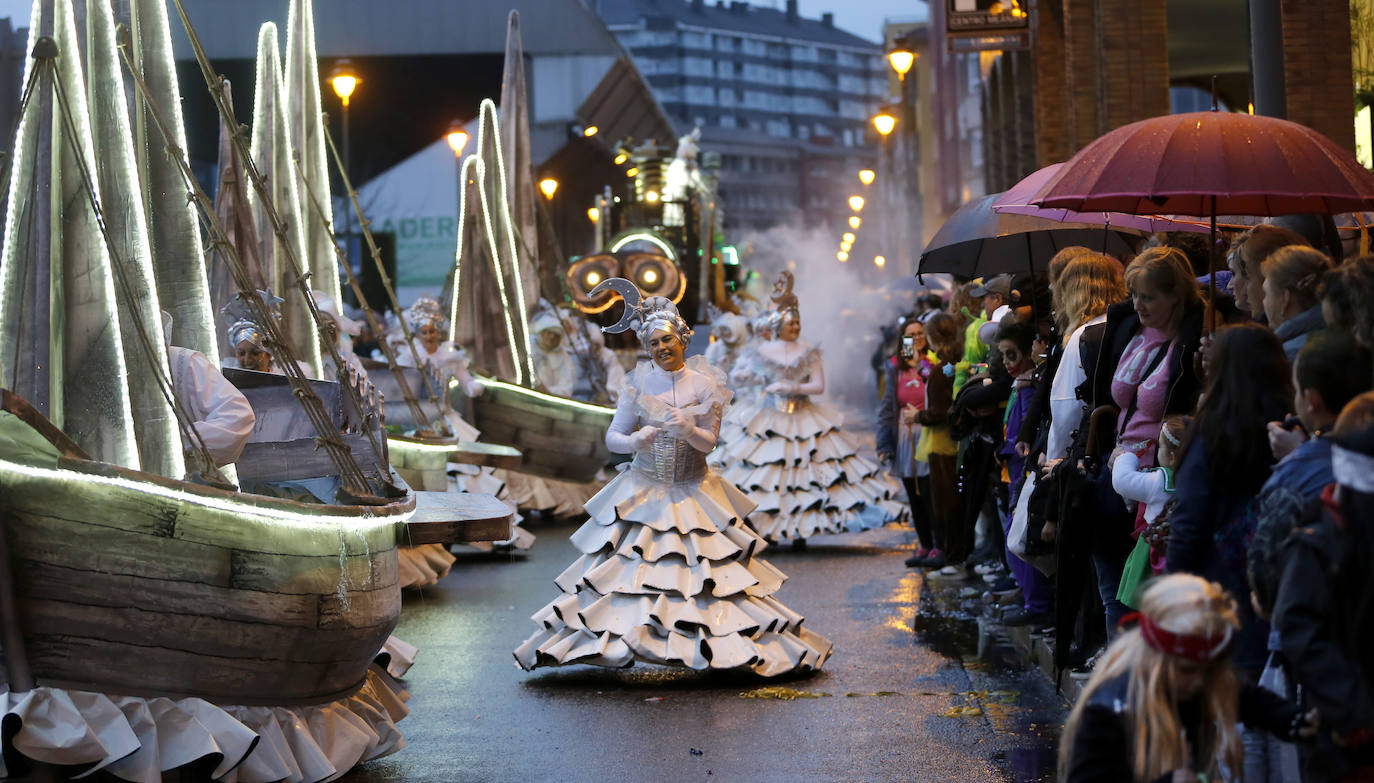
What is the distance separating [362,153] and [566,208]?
21.5ft

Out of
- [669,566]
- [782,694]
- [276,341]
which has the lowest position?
[782,694]

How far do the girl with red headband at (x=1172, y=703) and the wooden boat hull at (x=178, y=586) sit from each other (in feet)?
10.9

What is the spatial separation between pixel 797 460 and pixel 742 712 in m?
7.05

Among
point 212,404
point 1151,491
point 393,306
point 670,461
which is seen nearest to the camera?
point 1151,491

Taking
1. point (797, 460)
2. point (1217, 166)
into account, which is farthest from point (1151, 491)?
point (797, 460)

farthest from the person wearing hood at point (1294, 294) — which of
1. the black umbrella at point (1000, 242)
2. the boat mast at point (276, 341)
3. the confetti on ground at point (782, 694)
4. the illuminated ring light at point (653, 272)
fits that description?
the illuminated ring light at point (653, 272)

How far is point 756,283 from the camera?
46938 mm

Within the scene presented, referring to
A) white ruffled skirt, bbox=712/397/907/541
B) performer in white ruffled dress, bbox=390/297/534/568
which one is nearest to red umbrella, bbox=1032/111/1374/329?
performer in white ruffled dress, bbox=390/297/534/568

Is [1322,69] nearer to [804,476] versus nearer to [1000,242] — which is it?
[1000,242]

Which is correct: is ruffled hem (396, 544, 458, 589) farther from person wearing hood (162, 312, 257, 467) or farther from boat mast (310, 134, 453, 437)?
person wearing hood (162, 312, 257, 467)

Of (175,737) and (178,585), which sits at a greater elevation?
(178,585)

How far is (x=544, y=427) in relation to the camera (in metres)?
17.6

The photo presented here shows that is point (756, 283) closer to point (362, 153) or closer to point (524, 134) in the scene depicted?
point (362, 153)

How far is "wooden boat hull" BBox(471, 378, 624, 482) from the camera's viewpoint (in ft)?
57.3
